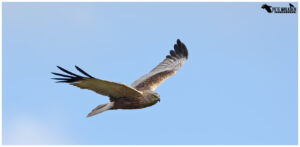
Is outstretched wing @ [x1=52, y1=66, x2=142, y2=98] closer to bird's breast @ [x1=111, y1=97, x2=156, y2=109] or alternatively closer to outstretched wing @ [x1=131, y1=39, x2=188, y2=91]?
bird's breast @ [x1=111, y1=97, x2=156, y2=109]

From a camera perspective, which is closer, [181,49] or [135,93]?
[135,93]

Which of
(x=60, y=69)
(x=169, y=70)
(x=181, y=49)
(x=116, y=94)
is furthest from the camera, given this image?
(x=181, y=49)

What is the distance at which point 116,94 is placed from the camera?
11.0 meters

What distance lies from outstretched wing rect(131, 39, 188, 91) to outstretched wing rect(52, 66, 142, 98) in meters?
1.30

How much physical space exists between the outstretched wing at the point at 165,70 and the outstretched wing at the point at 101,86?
130cm

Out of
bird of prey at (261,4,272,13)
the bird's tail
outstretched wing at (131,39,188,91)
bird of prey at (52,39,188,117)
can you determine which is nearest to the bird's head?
bird of prey at (52,39,188,117)

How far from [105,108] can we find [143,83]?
1.71 m

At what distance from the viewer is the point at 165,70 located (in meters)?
13.6

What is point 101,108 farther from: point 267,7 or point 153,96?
point 267,7

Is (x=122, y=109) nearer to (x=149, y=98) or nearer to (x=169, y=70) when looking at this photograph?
(x=149, y=98)

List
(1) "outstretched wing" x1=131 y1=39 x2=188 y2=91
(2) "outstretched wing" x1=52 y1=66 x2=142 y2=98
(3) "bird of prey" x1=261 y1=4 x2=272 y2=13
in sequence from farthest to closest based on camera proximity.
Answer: (3) "bird of prey" x1=261 y1=4 x2=272 y2=13
(1) "outstretched wing" x1=131 y1=39 x2=188 y2=91
(2) "outstretched wing" x1=52 y1=66 x2=142 y2=98

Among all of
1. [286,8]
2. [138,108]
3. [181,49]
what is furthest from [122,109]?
[286,8]

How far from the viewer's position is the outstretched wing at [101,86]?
33.9 ft

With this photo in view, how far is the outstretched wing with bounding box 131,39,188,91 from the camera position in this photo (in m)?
12.5
